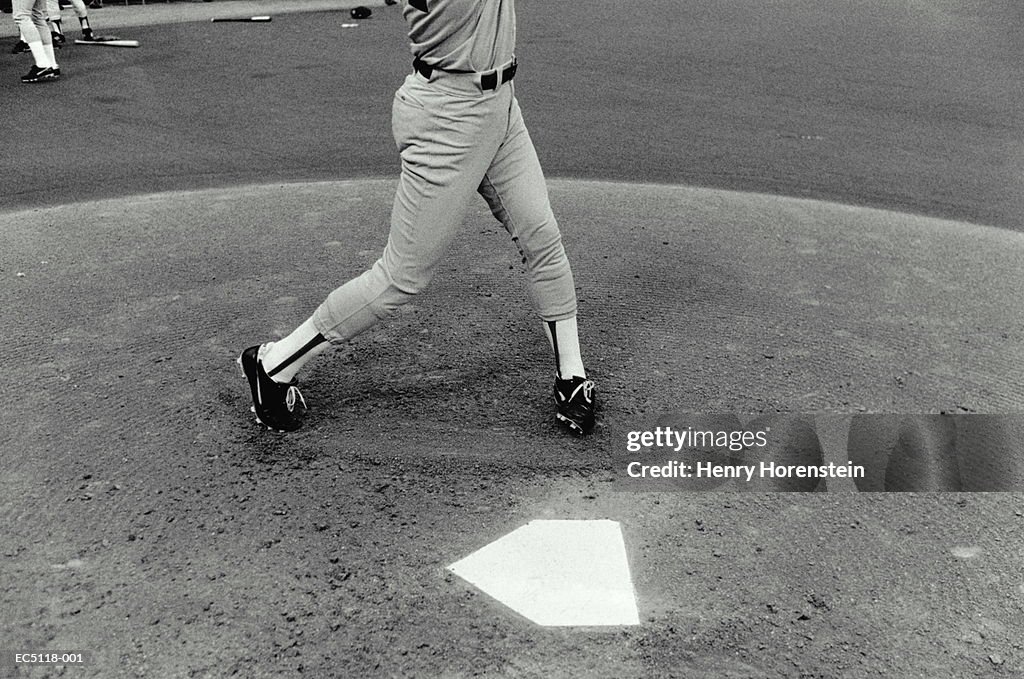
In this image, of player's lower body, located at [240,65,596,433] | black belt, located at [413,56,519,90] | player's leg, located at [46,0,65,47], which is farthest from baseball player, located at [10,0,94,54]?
black belt, located at [413,56,519,90]

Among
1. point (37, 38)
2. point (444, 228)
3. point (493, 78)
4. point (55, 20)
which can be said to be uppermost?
point (493, 78)

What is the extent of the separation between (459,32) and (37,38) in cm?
947

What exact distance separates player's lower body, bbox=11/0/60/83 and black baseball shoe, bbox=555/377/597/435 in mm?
9333

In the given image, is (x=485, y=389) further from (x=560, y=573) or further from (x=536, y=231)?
(x=560, y=573)

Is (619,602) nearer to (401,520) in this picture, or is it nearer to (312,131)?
(401,520)

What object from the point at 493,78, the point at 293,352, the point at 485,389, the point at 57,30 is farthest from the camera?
the point at 57,30

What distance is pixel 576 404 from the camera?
13.8 ft

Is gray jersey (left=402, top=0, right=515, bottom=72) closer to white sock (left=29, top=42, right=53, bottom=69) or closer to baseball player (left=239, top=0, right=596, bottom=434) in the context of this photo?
baseball player (left=239, top=0, right=596, bottom=434)

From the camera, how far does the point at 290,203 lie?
712 centimetres

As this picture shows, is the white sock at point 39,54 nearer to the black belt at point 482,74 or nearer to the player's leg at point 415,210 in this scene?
the player's leg at point 415,210

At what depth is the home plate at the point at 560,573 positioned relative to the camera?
10.4ft

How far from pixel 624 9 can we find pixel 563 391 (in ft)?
41.8
